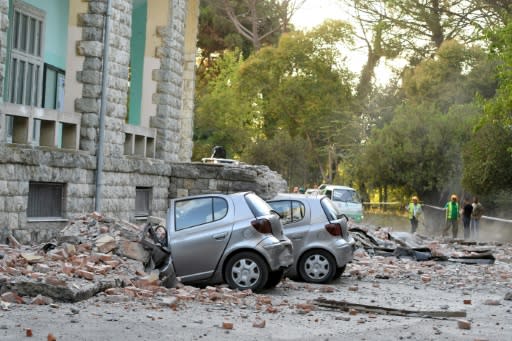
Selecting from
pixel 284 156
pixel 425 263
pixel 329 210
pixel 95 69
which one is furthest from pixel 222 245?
pixel 284 156

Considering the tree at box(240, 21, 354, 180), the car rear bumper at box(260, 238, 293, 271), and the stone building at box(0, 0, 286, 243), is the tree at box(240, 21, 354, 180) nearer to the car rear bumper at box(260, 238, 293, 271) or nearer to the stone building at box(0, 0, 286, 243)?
the stone building at box(0, 0, 286, 243)

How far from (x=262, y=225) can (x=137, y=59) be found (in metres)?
13.9

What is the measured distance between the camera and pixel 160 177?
27.3 meters

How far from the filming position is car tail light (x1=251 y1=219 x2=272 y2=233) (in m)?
16.2

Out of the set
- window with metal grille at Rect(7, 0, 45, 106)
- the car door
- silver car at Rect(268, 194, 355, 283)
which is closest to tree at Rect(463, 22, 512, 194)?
window with metal grille at Rect(7, 0, 45, 106)

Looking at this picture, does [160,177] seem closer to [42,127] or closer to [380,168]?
[42,127]

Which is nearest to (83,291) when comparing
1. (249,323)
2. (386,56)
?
(249,323)

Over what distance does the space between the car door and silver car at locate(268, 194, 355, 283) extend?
2582mm

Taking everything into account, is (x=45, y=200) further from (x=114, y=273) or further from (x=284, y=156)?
(x=284, y=156)

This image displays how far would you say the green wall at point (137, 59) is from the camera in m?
29.1

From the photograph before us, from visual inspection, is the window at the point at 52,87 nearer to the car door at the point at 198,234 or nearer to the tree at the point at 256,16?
the car door at the point at 198,234

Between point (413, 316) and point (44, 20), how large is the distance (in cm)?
1511

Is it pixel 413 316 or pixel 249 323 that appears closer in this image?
pixel 249 323

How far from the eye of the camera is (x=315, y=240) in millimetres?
18656
